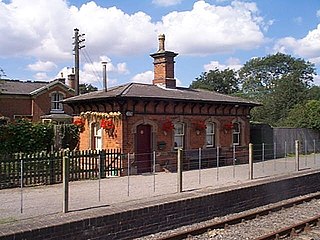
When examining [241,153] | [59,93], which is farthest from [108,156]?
[59,93]

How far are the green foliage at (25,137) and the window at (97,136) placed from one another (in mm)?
3862

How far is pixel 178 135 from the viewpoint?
68.7 feet

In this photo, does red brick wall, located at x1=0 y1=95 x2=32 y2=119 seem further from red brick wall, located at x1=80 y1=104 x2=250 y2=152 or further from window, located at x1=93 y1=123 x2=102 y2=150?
window, located at x1=93 y1=123 x2=102 y2=150

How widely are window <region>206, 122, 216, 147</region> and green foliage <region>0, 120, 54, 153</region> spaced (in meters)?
8.50

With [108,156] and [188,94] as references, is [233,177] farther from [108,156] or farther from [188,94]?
[188,94]

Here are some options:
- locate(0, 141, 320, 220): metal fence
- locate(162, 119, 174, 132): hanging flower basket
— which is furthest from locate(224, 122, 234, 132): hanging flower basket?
locate(162, 119, 174, 132): hanging flower basket

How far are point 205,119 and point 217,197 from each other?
32.1 feet

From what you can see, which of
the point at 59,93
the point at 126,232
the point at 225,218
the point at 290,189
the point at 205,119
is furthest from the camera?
the point at 59,93

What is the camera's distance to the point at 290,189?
16031 mm

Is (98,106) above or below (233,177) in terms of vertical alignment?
above

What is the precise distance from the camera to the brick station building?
18.8 meters

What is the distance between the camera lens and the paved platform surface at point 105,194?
10086 mm

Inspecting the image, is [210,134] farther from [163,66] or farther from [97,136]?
[97,136]

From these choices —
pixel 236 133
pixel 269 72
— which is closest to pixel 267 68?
pixel 269 72
